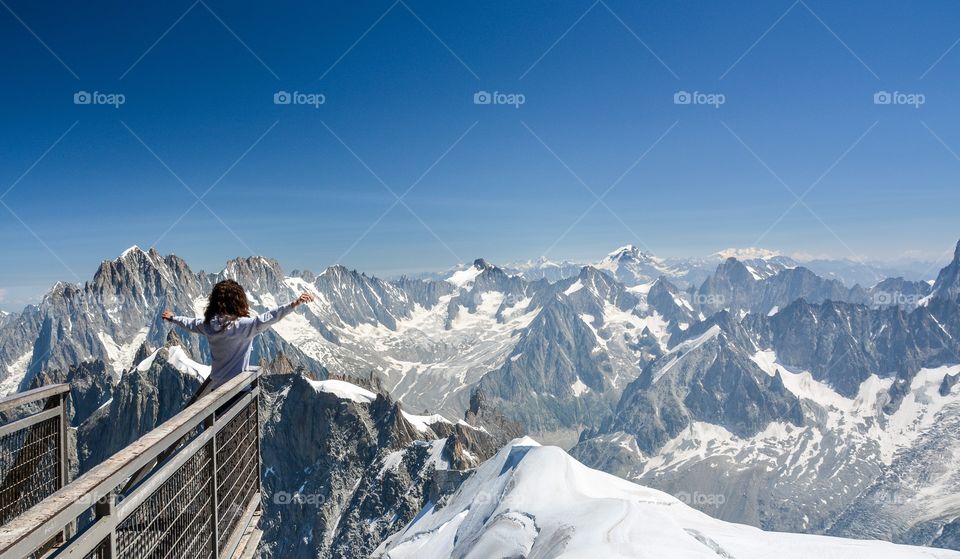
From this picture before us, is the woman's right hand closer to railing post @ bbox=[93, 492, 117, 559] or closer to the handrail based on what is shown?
the handrail

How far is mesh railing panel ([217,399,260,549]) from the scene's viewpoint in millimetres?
7062

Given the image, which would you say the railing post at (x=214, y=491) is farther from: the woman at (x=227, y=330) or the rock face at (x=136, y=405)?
the rock face at (x=136, y=405)

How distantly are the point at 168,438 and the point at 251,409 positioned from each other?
13.0ft

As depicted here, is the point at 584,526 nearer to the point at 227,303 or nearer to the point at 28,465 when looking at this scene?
the point at 227,303

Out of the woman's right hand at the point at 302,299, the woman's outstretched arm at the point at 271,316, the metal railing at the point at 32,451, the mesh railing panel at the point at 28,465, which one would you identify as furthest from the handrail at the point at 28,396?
the woman's right hand at the point at 302,299

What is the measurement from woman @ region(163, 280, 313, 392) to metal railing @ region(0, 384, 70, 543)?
1782mm

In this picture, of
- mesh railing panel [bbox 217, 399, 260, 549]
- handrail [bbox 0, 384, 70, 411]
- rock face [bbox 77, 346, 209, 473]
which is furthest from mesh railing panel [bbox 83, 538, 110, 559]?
rock face [bbox 77, 346, 209, 473]

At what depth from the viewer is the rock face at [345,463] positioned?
114625 mm

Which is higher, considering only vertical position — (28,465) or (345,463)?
(28,465)

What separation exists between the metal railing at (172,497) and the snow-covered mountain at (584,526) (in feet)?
50.1

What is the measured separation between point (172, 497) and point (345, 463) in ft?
477

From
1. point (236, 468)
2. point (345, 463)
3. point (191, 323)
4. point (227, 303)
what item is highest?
point (227, 303)

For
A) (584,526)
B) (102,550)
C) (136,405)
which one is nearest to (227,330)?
(102,550)

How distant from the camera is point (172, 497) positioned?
214 inches
